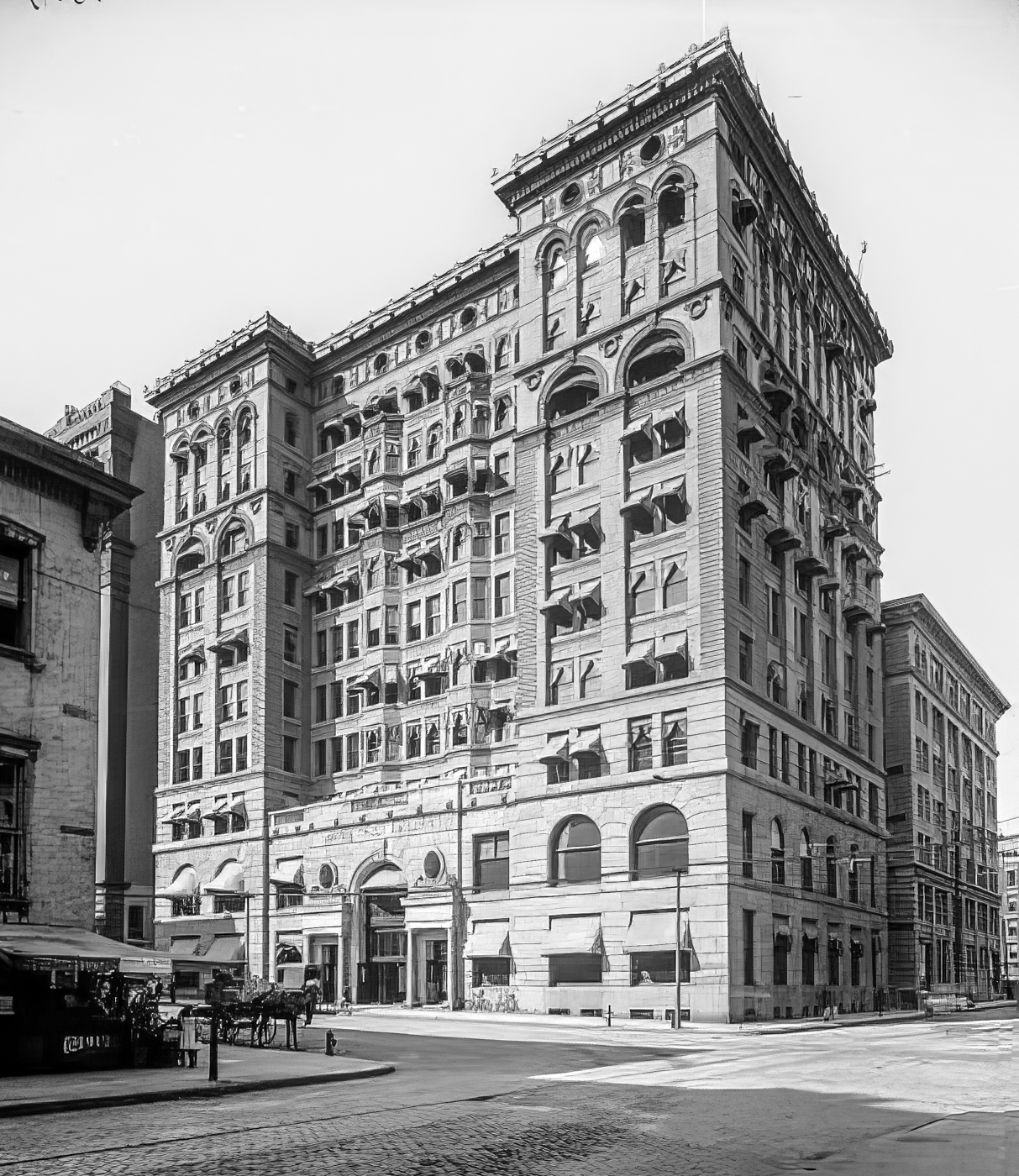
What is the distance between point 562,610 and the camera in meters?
72.2

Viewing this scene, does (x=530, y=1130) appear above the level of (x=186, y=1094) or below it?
above

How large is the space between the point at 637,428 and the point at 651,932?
965 inches

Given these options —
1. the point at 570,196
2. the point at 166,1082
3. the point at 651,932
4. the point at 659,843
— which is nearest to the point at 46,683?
the point at 166,1082

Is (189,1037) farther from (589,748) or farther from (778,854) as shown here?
(778,854)

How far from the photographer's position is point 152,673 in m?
101

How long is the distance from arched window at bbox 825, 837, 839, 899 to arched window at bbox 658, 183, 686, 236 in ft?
112

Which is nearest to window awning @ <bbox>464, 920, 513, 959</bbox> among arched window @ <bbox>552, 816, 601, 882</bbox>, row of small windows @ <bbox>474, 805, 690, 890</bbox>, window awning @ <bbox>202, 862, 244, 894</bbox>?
row of small windows @ <bbox>474, 805, 690, 890</bbox>

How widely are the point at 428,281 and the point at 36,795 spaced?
6430 centimetres

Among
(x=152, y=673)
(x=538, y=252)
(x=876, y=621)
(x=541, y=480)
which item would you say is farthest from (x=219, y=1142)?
(x=152, y=673)

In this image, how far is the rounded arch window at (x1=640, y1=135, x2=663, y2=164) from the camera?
239 feet

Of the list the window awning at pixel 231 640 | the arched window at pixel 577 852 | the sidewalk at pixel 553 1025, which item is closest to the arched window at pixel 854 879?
the sidewalk at pixel 553 1025

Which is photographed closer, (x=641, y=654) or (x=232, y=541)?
(x=641, y=654)

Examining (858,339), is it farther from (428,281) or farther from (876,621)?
(428,281)

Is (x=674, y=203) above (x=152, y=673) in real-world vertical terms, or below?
above
